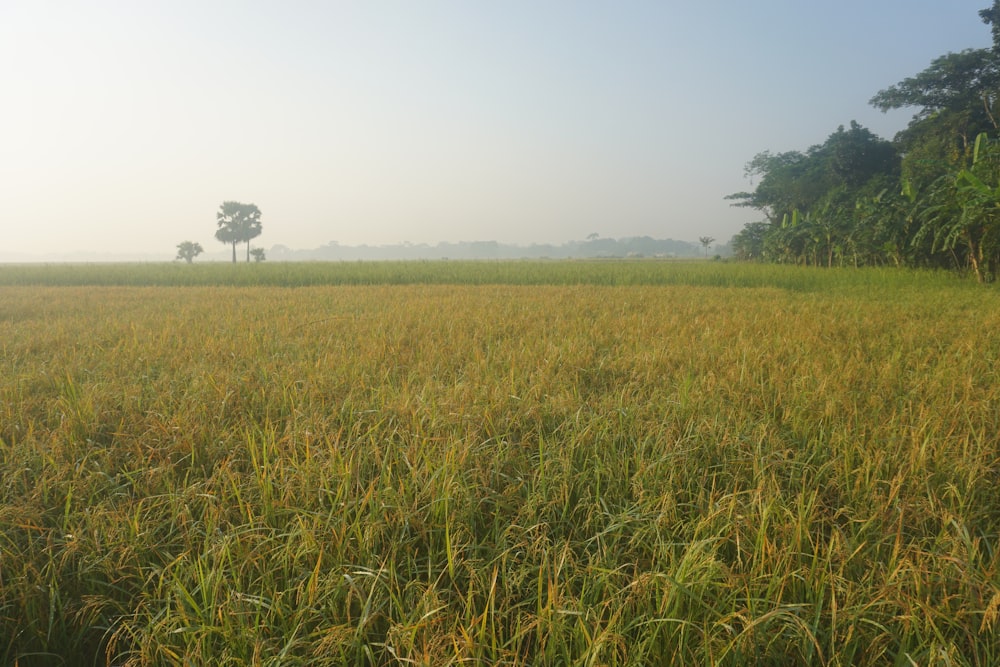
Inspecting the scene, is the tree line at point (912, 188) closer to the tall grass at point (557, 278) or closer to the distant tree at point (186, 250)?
the tall grass at point (557, 278)

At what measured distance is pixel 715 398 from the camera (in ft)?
8.06

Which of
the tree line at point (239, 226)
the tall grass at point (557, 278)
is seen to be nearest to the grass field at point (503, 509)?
the tall grass at point (557, 278)

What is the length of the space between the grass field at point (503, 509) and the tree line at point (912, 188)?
9267 millimetres

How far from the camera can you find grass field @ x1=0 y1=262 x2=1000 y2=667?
3.39 ft

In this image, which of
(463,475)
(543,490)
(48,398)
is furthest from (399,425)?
(48,398)

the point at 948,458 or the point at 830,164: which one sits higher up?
the point at 830,164

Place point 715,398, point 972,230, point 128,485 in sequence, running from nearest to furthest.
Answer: point 128,485 < point 715,398 < point 972,230

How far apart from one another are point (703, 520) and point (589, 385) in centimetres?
159

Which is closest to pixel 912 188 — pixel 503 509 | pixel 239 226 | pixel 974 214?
pixel 974 214

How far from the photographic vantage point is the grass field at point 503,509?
3.39 ft

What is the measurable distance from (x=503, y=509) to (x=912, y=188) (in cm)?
1668

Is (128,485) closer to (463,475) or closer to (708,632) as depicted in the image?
(463,475)

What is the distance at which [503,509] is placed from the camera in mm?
1558

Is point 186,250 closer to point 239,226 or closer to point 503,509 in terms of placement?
point 239,226
